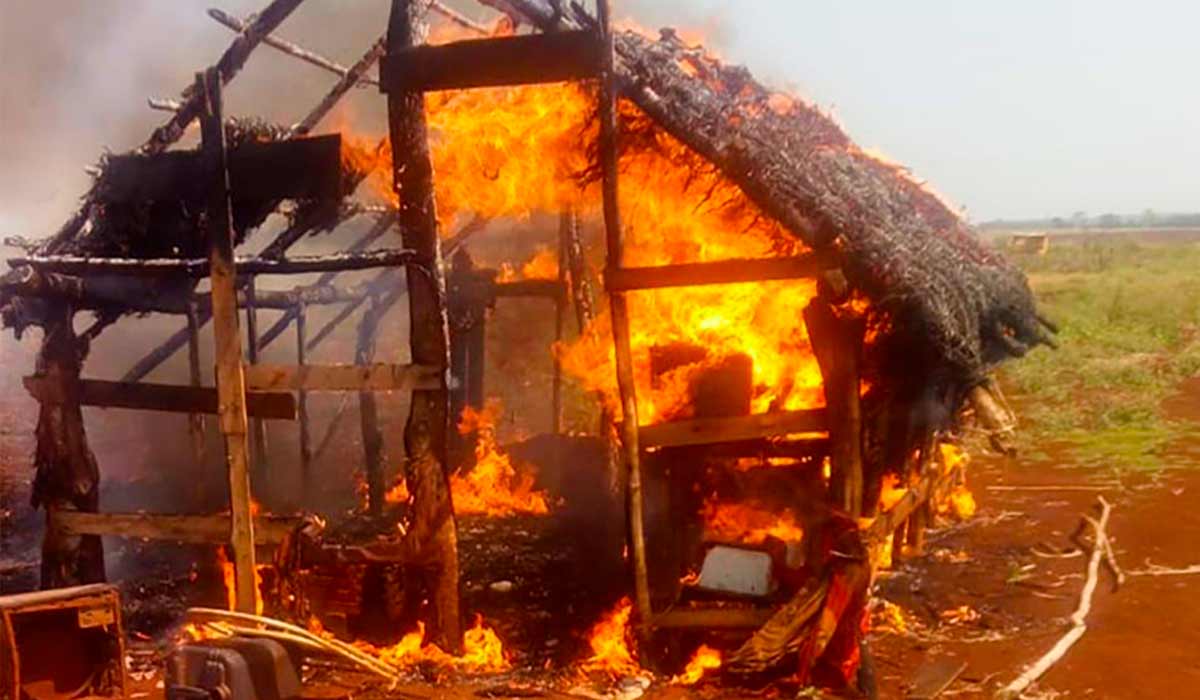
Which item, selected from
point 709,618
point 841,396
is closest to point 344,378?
point 709,618

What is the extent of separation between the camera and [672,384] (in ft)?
29.9

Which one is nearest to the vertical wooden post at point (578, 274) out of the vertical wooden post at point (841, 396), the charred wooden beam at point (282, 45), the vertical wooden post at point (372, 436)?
the vertical wooden post at point (372, 436)

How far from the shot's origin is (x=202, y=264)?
8.79m

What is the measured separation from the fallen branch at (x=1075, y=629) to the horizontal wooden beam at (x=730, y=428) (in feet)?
8.25

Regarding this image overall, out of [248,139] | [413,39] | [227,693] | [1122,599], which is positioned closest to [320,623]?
[227,693]

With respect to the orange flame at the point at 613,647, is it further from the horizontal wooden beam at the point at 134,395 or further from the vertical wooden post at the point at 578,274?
the vertical wooden post at the point at 578,274

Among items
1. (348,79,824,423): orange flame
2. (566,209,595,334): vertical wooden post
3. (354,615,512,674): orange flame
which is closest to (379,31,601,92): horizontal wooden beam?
(348,79,824,423): orange flame

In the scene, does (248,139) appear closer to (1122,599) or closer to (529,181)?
(529,181)

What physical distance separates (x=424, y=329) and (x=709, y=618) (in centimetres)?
337

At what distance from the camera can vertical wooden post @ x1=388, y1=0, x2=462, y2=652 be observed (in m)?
8.33

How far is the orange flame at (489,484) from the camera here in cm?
1458

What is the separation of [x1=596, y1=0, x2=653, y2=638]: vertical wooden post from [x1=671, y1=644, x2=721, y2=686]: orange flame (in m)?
0.49

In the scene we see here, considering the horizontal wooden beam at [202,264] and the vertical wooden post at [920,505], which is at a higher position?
the horizontal wooden beam at [202,264]

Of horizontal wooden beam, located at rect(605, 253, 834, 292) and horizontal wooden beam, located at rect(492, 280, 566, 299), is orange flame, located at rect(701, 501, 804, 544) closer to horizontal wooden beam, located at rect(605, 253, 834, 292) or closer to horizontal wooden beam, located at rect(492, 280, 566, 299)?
horizontal wooden beam, located at rect(605, 253, 834, 292)
